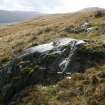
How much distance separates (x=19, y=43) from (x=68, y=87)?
10.8 m

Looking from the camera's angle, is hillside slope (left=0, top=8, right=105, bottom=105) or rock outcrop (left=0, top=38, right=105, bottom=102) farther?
rock outcrop (left=0, top=38, right=105, bottom=102)

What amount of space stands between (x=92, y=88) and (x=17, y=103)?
4143mm

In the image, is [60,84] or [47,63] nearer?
[60,84]

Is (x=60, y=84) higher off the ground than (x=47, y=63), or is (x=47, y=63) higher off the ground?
(x=47, y=63)

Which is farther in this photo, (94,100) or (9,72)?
(9,72)

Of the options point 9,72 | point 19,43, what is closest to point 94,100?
point 9,72

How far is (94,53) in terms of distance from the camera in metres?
20.0

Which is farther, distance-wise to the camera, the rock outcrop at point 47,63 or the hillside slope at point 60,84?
the rock outcrop at point 47,63

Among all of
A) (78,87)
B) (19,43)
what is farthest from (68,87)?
(19,43)

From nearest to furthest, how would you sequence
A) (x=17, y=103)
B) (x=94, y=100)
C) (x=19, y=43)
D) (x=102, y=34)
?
(x=94, y=100)
(x=17, y=103)
(x=102, y=34)
(x=19, y=43)

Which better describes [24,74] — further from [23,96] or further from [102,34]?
[102,34]

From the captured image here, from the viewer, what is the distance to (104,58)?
770 inches

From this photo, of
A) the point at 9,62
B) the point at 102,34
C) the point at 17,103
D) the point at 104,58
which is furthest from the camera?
the point at 102,34

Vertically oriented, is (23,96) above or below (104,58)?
below
